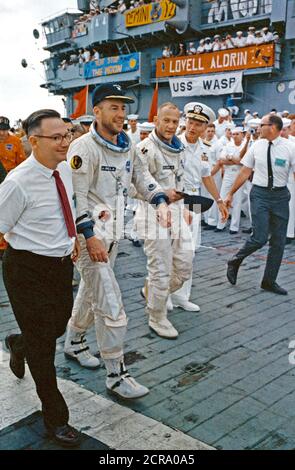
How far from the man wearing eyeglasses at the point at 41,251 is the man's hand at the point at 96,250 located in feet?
1.17

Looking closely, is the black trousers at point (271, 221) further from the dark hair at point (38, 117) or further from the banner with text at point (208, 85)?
the banner with text at point (208, 85)

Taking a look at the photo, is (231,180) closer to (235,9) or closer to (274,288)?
(274,288)

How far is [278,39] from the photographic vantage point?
1634cm

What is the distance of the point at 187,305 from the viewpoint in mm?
5297

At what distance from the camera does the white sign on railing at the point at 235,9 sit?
57.1ft

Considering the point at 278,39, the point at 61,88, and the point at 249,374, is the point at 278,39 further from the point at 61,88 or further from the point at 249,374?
the point at 61,88

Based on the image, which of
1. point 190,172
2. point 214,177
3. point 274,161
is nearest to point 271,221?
point 274,161

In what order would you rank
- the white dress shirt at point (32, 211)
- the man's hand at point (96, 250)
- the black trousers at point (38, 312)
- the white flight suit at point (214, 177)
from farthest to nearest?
the white flight suit at point (214, 177) < the man's hand at point (96, 250) < the black trousers at point (38, 312) < the white dress shirt at point (32, 211)

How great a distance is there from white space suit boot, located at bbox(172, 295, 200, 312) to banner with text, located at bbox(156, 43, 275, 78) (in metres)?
13.4

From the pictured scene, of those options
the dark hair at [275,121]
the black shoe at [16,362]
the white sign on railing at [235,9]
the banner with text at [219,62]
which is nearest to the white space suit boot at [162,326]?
the black shoe at [16,362]

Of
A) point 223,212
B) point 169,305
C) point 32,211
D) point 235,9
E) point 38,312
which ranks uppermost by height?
point 235,9

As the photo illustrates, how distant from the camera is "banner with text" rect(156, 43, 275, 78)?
16.5 m

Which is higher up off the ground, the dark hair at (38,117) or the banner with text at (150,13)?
the banner with text at (150,13)

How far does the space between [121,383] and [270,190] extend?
3.48 meters
